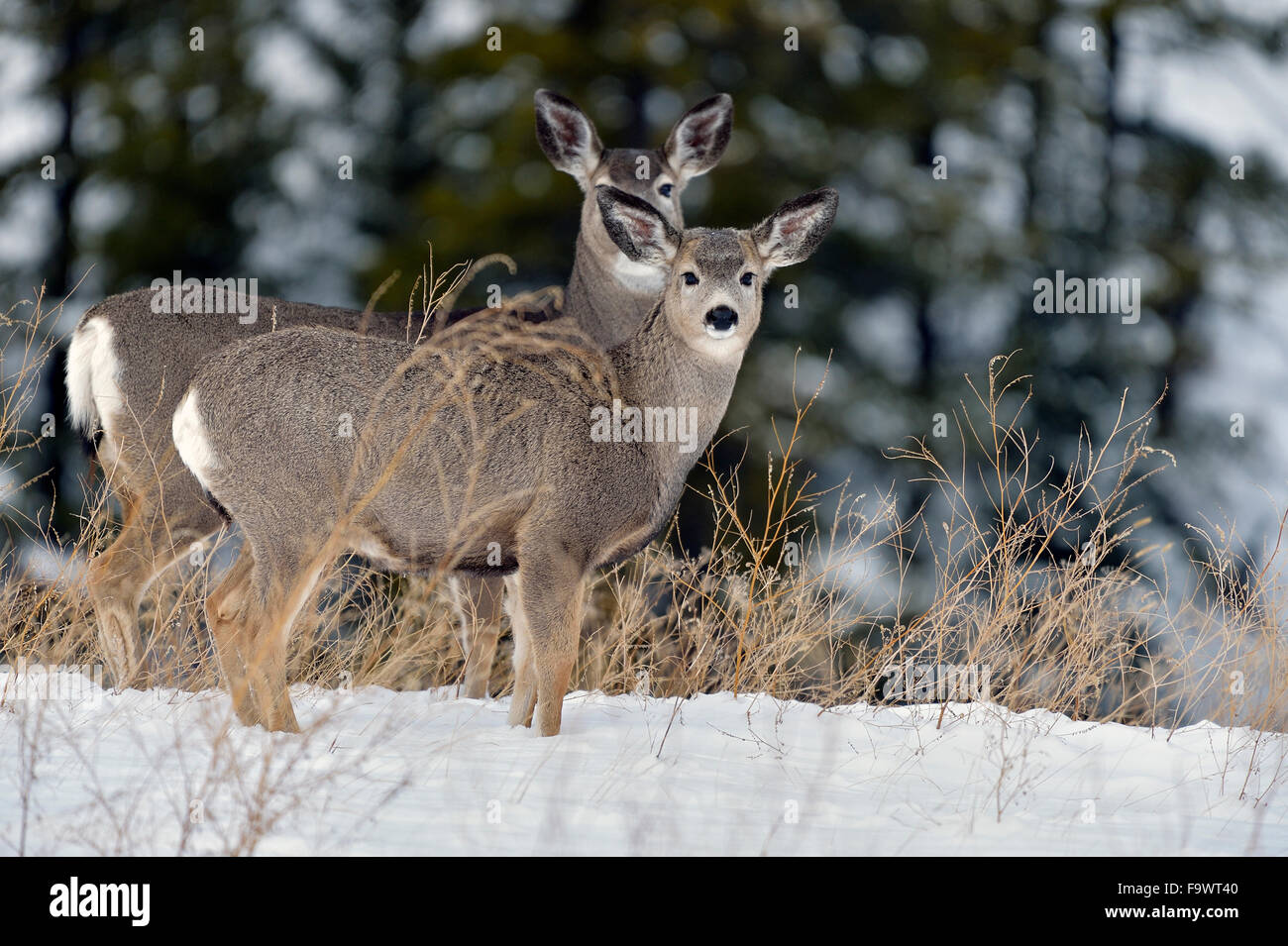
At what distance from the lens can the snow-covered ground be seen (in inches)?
152

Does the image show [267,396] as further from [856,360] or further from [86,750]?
[856,360]

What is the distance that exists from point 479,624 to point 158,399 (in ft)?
6.53

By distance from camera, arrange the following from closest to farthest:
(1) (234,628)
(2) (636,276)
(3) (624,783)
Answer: (3) (624,783), (1) (234,628), (2) (636,276)

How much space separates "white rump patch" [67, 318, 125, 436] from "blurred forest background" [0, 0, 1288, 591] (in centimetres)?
709

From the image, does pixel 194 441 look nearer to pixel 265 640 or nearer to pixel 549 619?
pixel 265 640

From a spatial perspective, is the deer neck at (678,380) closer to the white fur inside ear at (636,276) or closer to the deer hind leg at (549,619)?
the deer hind leg at (549,619)

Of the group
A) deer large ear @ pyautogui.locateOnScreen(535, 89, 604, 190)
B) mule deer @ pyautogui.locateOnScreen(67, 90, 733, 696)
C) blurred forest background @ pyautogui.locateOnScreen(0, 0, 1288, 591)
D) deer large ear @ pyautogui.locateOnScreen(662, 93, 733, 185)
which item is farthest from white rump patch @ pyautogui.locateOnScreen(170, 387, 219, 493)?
blurred forest background @ pyautogui.locateOnScreen(0, 0, 1288, 591)

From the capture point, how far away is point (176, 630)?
6816mm


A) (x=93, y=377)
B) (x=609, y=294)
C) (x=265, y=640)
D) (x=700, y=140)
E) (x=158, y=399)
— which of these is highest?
(x=700, y=140)

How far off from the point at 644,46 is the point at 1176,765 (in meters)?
11.3

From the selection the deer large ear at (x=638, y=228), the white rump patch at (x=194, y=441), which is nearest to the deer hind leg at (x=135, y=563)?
the white rump patch at (x=194, y=441)

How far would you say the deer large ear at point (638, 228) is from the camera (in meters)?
6.39

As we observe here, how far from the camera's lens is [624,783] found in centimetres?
453

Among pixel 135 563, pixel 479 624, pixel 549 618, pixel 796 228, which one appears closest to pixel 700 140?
pixel 796 228
